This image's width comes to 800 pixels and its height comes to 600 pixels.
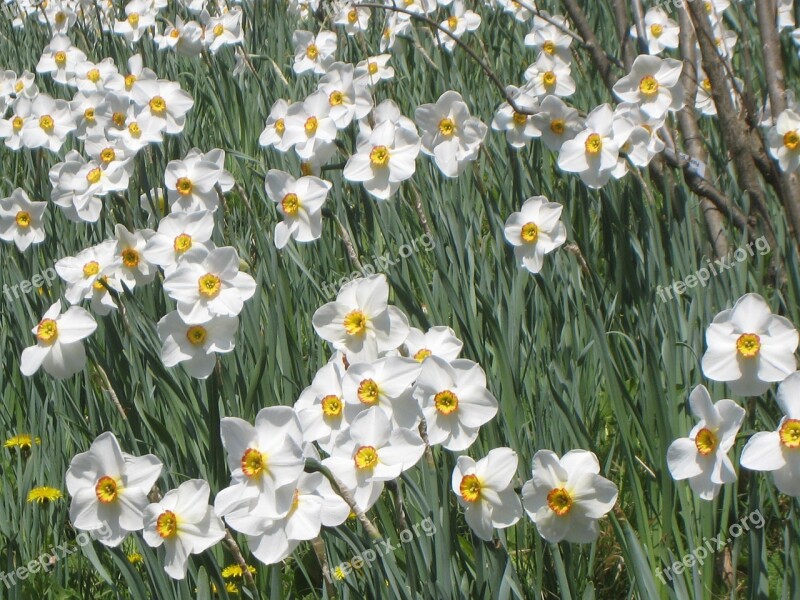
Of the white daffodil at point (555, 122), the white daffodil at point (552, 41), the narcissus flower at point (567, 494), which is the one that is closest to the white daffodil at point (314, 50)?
the white daffodil at point (552, 41)

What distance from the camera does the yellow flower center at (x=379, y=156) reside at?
210 cm

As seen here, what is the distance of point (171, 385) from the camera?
1.75 metres

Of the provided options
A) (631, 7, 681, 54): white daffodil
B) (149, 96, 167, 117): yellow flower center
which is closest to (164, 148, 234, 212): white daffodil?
(149, 96, 167, 117): yellow flower center

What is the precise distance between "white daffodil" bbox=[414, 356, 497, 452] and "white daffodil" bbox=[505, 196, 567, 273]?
2.25 ft

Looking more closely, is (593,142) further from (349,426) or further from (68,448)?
(68,448)

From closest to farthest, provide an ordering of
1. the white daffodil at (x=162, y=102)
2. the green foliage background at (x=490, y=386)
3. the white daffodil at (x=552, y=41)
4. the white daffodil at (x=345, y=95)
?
the green foliage background at (x=490, y=386) < the white daffodil at (x=345, y=95) < the white daffodil at (x=162, y=102) < the white daffodil at (x=552, y=41)

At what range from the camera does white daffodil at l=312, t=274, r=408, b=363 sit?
151cm

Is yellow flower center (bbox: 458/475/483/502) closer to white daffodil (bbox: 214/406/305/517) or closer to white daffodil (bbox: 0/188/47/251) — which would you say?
Answer: white daffodil (bbox: 214/406/305/517)

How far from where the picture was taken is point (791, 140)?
6.76 ft

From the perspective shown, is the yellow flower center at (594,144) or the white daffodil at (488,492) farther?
the yellow flower center at (594,144)

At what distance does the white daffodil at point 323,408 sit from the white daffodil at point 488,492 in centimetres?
21

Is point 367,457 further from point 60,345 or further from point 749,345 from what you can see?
point 60,345

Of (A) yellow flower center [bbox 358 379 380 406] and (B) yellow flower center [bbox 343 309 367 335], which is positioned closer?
(A) yellow flower center [bbox 358 379 380 406]

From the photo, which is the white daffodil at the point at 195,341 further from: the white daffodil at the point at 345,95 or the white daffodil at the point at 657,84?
the white daffodil at the point at 657,84
